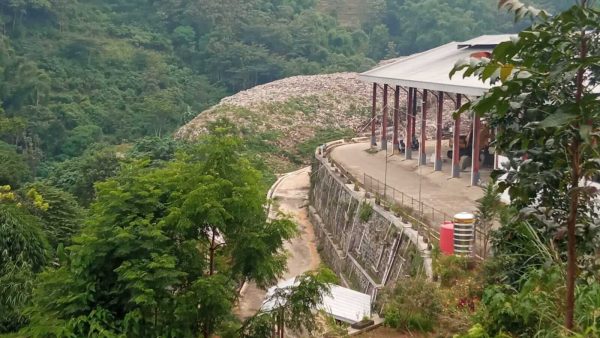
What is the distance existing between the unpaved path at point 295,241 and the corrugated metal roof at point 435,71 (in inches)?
267

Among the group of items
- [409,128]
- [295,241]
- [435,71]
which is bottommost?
[295,241]

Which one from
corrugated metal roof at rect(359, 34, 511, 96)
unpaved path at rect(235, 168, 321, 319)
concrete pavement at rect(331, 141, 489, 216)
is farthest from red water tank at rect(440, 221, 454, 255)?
corrugated metal roof at rect(359, 34, 511, 96)

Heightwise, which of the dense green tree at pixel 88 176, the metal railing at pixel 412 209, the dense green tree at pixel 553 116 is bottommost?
the dense green tree at pixel 88 176

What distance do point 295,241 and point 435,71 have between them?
8947 millimetres

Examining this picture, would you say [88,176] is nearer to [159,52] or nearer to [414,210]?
[414,210]

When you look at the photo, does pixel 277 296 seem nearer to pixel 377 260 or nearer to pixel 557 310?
pixel 557 310

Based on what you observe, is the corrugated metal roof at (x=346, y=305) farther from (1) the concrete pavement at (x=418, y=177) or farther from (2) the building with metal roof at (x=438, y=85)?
(2) the building with metal roof at (x=438, y=85)

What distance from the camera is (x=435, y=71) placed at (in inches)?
1110

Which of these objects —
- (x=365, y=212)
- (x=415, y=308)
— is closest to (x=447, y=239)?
(x=415, y=308)

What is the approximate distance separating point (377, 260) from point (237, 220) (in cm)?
887

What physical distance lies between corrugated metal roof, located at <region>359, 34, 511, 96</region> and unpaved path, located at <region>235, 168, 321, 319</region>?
679cm

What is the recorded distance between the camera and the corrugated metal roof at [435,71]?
2317cm

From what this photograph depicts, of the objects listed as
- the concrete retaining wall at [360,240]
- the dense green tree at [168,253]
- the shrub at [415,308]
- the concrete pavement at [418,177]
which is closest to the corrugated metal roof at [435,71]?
the concrete pavement at [418,177]

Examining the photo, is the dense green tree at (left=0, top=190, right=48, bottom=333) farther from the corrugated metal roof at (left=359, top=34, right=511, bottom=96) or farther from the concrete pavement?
the corrugated metal roof at (left=359, top=34, right=511, bottom=96)
